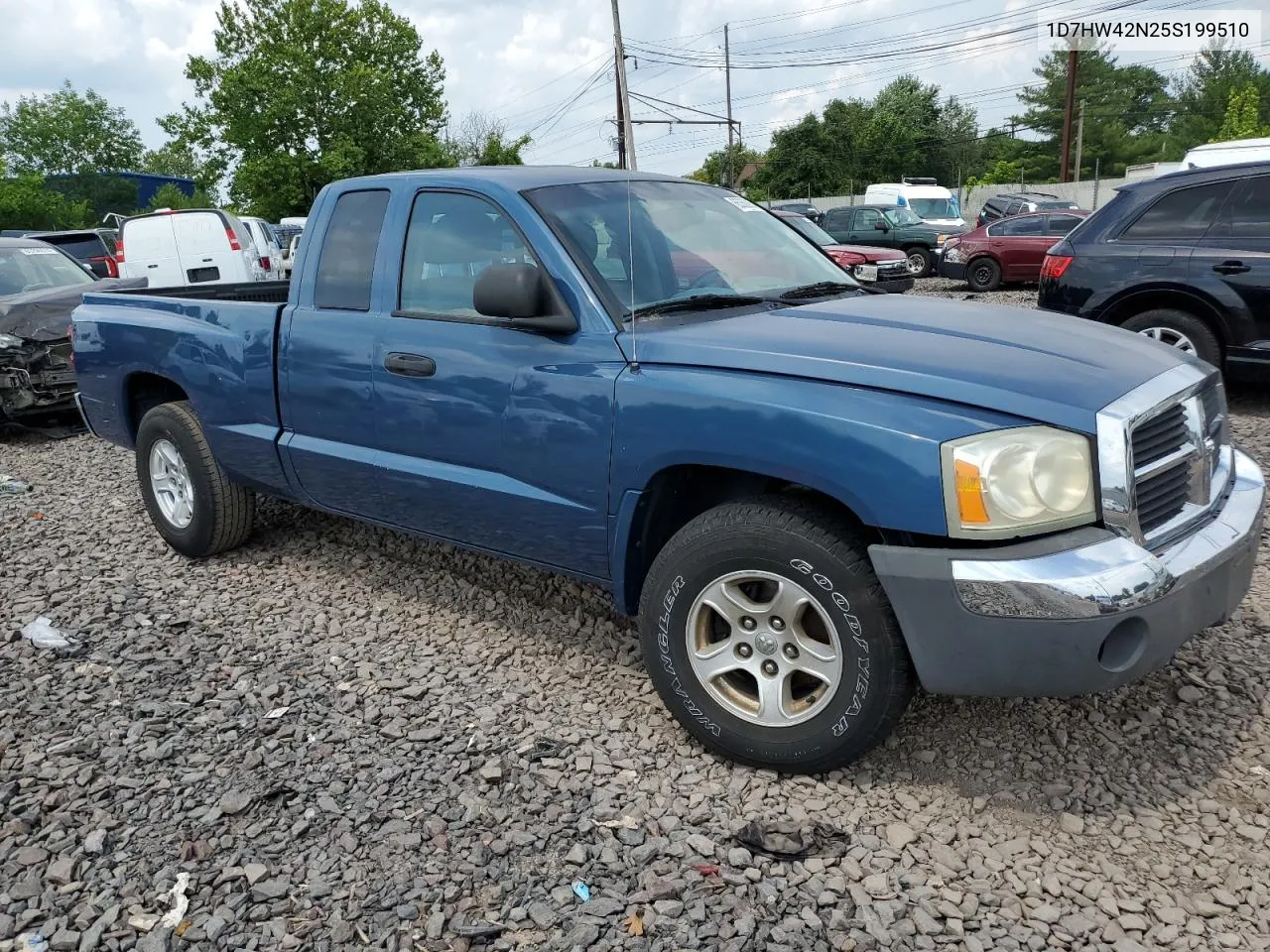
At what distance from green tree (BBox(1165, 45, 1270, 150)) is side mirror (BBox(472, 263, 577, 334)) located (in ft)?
233

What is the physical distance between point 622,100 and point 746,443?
31216mm

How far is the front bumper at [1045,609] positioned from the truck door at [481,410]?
1050 mm

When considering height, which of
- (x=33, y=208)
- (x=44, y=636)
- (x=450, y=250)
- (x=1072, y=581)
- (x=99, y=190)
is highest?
(x=99, y=190)

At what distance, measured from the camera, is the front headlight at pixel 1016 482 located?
98.5 inches

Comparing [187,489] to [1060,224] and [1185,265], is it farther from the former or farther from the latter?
[1060,224]

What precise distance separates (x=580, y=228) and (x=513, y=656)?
65.2 inches

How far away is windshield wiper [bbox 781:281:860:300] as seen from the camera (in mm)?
3719

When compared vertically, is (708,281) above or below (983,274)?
above

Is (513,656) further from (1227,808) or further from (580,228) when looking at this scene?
(1227,808)

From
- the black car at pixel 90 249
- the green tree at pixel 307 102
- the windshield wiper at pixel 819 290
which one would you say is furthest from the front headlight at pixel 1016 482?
the green tree at pixel 307 102

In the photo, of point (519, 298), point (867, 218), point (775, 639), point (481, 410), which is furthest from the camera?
point (867, 218)

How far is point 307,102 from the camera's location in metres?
39.4

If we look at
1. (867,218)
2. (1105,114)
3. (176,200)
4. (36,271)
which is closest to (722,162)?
(1105,114)

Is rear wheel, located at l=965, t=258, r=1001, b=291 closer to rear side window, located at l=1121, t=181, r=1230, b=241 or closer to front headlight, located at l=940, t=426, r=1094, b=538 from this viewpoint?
rear side window, located at l=1121, t=181, r=1230, b=241
